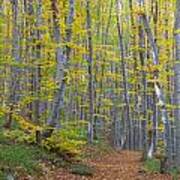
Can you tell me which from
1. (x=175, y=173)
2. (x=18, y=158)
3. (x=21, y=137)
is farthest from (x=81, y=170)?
(x=175, y=173)

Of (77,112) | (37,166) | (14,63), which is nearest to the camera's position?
(37,166)

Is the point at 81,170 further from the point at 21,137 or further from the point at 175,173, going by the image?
the point at 175,173

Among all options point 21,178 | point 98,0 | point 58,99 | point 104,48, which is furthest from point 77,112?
point 21,178

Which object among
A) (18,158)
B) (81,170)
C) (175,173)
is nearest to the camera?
(18,158)

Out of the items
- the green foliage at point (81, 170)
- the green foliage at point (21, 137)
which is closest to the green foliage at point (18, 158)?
the green foliage at point (21, 137)

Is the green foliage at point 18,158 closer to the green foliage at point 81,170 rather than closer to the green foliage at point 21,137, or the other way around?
the green foliage at point 21,137

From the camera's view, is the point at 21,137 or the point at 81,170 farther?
the point at 21,137

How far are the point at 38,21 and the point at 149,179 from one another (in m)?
6.98

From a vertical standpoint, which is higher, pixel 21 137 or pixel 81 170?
pixel 21 137

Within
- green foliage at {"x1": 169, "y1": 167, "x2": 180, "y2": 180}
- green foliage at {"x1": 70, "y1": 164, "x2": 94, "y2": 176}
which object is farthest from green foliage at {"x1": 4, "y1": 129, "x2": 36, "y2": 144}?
green foliage at {"x1": 169, "y1": 167, "x2": 180, "y2": 180}

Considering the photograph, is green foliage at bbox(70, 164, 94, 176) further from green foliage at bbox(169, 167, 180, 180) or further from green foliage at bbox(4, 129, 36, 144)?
green foliage at bbox(169, 167, 180, 180)

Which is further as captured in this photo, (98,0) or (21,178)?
(98,0)

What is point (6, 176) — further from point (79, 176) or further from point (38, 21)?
point (38, 21)

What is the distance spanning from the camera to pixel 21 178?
31.3ft
